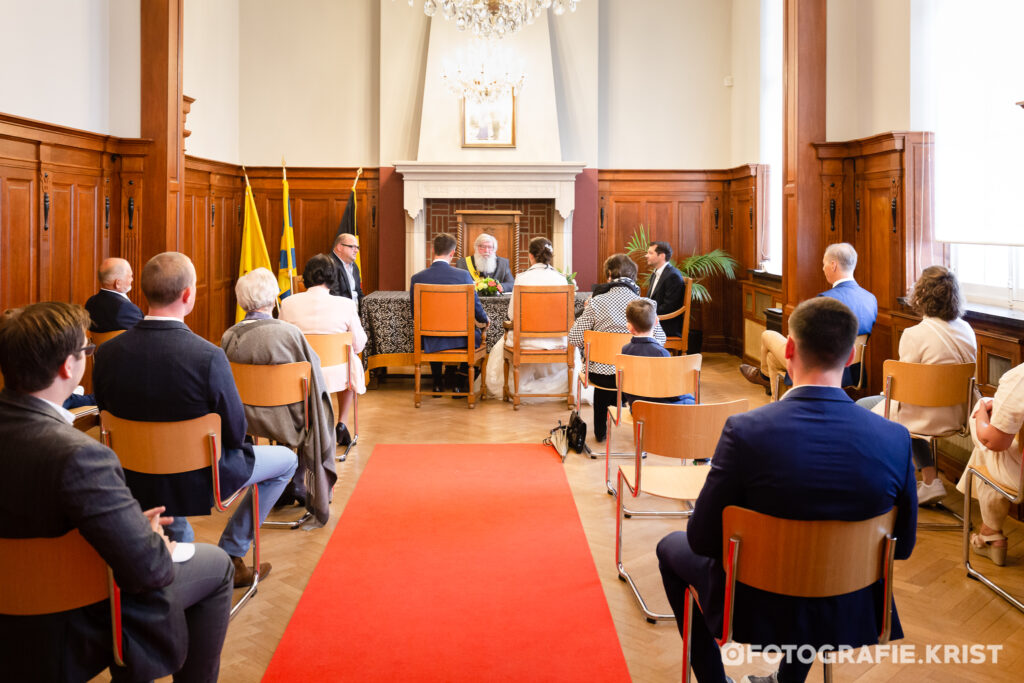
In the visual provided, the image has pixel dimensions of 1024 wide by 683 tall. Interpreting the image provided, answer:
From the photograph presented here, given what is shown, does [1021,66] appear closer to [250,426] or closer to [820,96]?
[820,96]

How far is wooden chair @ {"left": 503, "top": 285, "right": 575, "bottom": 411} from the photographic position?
669cm

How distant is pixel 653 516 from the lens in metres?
4.44

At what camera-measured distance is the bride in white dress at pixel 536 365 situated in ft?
22.4

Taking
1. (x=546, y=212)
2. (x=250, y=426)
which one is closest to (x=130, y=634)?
(x=250, y=426)

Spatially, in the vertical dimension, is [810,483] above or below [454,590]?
above

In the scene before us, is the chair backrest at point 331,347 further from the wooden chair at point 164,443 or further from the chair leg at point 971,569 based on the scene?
the chair leg at point 971,569

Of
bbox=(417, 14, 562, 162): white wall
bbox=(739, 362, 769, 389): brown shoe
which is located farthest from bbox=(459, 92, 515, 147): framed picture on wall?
bbox=(739, 362, 769, 389): brown shoe

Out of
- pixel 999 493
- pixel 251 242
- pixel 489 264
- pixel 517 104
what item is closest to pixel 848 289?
pixel 999 493

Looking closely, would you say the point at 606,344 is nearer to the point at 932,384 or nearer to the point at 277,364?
the point at 932,384

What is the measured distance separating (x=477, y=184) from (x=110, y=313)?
222 inches

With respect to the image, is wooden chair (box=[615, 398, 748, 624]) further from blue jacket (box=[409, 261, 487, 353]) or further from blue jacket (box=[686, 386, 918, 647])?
blue jacket (box=[409, 261, 487, 353])

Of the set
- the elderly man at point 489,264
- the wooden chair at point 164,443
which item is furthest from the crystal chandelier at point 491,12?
the wooden chair at point 164,443

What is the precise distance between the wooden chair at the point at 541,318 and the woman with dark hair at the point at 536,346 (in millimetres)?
69

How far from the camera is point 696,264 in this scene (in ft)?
32.6
